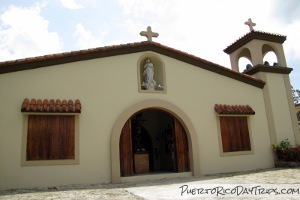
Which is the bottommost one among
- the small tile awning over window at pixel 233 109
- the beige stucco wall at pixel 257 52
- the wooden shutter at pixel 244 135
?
the wooden shutter at pixel 244 135

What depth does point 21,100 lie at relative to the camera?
764 cm

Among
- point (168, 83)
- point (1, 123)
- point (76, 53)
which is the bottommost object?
point (1, 123)

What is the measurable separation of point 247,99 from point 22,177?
849 cm

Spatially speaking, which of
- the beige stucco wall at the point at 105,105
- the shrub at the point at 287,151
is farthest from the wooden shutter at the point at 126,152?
the shrub at the point at 287,151

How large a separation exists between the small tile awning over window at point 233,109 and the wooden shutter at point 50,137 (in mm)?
5206

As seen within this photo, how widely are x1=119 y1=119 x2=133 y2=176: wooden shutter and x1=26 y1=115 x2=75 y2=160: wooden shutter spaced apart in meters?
1.51

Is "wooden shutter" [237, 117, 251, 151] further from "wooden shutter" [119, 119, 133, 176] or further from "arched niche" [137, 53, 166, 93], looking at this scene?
"wooden shutter" [119, 119, 133, 176]

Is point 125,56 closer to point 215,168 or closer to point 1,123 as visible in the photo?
point 1,123

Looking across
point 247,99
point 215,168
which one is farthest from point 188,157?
point 247,99

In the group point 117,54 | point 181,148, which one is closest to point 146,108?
point 181,148

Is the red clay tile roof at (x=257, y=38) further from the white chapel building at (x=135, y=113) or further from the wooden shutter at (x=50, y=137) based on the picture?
the wooden shutter at (x=50, y=137)

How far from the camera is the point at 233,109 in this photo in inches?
398

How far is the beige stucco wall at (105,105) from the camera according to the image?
7328 mm

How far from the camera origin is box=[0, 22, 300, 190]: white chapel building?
747 cm
